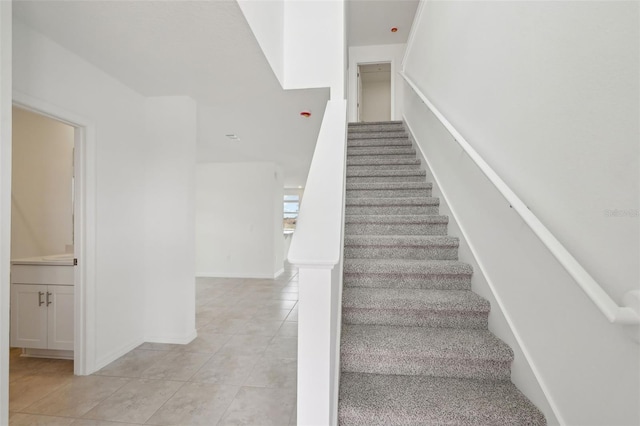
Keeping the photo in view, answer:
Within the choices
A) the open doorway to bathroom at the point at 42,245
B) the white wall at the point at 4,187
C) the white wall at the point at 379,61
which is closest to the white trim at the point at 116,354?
the open doorway to bathroom at the point at 42,245

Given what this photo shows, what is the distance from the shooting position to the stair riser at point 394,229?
254 cm

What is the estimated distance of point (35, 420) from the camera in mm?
1924

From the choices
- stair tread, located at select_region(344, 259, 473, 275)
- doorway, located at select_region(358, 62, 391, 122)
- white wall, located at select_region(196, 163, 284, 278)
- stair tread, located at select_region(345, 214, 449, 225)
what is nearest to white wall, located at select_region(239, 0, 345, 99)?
stair tread, located at select_region(345, 214, 449, 225)

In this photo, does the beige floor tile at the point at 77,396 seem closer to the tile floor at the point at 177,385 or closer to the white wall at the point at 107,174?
the tile floor at the point at 177,385

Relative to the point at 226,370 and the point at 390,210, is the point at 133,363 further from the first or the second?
the point at 390,210

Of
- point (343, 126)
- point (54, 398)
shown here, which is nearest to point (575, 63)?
point (343, 126)

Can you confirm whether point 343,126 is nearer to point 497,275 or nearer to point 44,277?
point 497,275

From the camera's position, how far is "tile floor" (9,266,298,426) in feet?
6.45

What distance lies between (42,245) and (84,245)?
1.48 m

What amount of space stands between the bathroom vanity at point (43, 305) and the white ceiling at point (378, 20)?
494 cm

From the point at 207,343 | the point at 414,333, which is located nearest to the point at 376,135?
the point at 414,333

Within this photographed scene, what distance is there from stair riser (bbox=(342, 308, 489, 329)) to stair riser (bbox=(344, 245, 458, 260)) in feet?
1.84

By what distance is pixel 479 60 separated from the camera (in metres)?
1.93

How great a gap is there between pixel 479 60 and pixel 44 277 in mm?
3938
